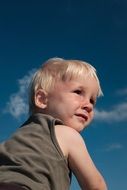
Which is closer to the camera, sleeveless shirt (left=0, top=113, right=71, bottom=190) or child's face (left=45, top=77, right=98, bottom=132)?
sleeveless shirt (left=0, top=113, right=71, bottom=190)

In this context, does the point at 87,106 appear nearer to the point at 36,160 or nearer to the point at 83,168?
the point at 83,168

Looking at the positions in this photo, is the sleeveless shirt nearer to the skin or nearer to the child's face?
the skin

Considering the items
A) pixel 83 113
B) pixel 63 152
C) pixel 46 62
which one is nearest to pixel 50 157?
pixel 63 152

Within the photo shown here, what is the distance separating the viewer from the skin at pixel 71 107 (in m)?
4.73

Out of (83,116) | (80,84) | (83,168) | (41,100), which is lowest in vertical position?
(83,168)

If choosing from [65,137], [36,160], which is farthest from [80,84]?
[36,160]

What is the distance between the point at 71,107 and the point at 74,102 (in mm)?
72

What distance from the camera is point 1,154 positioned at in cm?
461

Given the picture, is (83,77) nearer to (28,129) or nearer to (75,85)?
(75,85)

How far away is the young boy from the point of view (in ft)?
14.3

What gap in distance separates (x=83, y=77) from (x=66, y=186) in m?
1.53

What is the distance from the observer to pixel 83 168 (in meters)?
4.62

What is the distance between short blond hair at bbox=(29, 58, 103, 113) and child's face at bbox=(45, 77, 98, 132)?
0.08 meters

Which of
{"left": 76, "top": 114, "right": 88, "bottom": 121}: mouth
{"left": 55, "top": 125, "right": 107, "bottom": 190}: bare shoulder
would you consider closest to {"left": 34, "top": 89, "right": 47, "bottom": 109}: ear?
{"left": 76, "top": 114, "right": 88, "bottom": 121}: mouth
